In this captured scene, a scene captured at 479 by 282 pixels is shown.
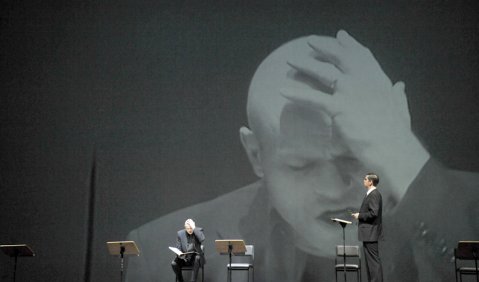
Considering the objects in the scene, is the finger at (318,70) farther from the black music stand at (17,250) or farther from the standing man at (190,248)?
the black music stand at (17,250)

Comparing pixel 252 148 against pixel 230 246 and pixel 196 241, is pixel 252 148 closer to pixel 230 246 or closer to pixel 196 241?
pixel 196 241

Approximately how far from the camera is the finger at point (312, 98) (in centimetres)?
870

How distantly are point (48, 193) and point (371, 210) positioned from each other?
5.05 metres

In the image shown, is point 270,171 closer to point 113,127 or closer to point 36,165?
point 113,127

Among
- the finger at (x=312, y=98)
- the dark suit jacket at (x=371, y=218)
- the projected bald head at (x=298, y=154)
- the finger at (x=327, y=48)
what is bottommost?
the dark suit jacket at (x=371, y=218)

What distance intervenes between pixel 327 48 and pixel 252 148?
6.46ft

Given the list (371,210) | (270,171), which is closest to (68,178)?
(270,171)

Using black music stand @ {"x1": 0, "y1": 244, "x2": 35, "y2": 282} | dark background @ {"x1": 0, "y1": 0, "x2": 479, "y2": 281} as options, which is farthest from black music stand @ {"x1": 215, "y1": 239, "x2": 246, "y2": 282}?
black music stand @ {"x1": 0, "y1": 244, "x2": 35, "y2": 282}

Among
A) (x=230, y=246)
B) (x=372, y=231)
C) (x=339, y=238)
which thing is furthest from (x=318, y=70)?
(x=230, y=246)

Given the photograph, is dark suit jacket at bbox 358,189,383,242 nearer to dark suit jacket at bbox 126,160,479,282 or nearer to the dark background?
dark suit jacket at bbox 126,160,479,282

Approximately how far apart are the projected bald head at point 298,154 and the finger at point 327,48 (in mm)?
104

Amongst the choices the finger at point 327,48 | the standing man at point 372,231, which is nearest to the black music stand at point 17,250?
the standing man at point 372,231

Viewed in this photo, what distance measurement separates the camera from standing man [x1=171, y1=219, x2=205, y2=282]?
7883 mm

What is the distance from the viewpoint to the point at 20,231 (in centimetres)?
880
